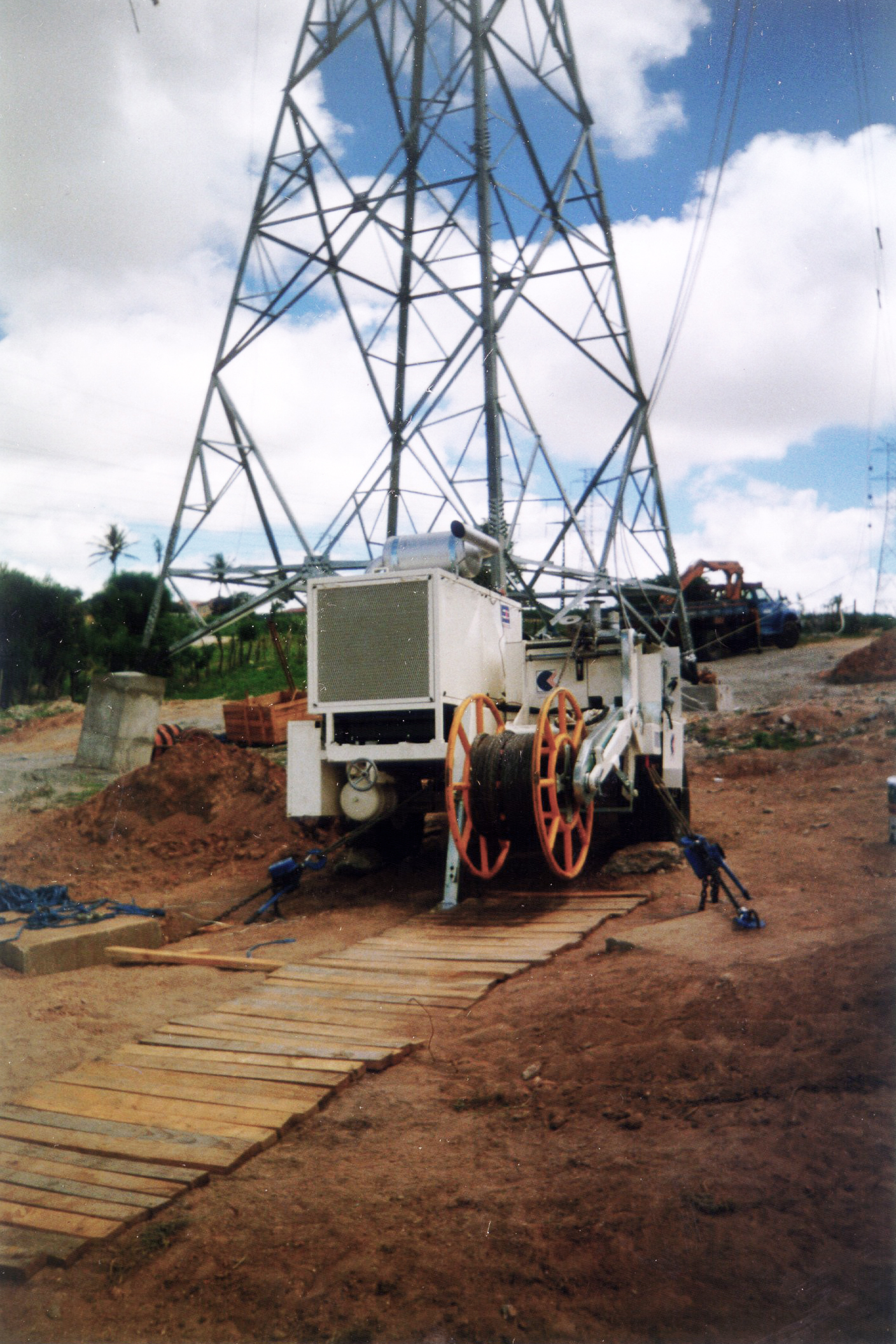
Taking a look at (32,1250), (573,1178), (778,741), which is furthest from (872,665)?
(32,1250)

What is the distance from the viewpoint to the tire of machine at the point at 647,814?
10148 mm

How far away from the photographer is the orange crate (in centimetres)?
1797

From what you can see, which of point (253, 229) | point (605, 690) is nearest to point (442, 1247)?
point (605, 690)

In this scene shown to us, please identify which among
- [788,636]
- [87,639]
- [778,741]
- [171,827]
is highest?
[87,639]

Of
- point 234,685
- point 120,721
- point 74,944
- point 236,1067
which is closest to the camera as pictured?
point 236,1067

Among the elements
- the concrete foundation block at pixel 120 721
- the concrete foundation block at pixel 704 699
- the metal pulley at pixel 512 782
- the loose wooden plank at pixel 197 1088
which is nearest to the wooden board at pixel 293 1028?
the loose wooden plank at pixel 197 1088

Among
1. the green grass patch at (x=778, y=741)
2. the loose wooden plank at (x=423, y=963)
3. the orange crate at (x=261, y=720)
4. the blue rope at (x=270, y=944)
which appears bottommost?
the blue rope at (x=270, y=944)

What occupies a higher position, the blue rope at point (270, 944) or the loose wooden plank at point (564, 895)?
the loose wooden plank at point (564, 895)

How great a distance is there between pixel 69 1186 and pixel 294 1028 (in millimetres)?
1890

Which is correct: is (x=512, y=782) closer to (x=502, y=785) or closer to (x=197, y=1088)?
(x=502, y=785)

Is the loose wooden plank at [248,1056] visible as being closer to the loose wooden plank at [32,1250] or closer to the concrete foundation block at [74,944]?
the loose wooden plank at [32,1250]

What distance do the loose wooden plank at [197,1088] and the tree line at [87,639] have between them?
1018 inches

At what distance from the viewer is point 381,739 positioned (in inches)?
340

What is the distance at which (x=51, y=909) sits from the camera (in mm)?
8211
